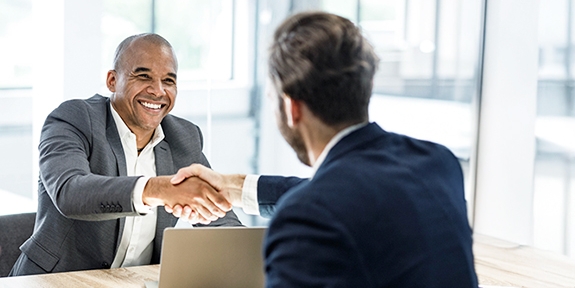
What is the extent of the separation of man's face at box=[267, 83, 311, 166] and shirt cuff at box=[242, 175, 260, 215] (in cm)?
78

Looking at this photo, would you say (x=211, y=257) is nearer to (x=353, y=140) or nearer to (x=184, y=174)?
(x=184, y=174)

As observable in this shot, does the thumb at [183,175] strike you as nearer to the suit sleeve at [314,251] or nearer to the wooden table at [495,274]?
the wooden table at [495,274]

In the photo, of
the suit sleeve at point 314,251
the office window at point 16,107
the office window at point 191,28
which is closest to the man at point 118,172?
the suit sleeve at point 314,251

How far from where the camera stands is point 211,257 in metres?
1.71

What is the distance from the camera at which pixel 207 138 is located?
478 cm

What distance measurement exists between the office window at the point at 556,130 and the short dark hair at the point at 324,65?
113 inches

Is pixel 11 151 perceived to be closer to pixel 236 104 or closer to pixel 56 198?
pixel 236 104

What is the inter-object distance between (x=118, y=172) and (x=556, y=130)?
2529mm

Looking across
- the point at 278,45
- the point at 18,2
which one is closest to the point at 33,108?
the point at 18,2

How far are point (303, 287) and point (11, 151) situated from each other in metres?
3.75

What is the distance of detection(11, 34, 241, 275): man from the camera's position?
211 cm

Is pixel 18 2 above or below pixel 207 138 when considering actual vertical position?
above

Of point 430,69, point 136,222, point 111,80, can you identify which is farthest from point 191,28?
point 136,222

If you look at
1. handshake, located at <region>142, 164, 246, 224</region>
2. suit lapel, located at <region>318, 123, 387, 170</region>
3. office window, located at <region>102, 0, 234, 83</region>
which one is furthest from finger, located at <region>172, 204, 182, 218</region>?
office window, located at <region>102, 0, 234, 83</region>
